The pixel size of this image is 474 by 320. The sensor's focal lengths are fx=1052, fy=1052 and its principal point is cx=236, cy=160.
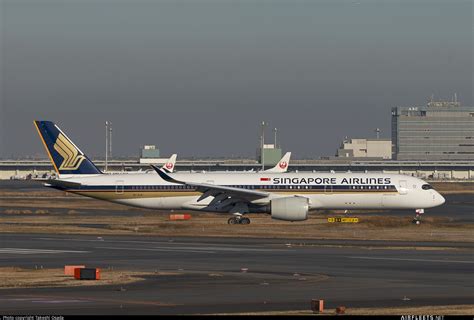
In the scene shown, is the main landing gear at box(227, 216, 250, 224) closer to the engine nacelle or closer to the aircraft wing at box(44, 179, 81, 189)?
the engine nacelle

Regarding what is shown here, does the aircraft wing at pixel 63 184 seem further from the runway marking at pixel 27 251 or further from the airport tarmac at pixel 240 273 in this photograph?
the runway marking at pixel 27 251

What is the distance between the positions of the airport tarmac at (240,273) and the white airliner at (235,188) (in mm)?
14094

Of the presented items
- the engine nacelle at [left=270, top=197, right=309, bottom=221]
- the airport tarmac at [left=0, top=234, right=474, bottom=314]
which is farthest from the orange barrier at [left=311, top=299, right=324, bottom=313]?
the engine nacelle at [left=270, top=197, right=309, bottom=221]

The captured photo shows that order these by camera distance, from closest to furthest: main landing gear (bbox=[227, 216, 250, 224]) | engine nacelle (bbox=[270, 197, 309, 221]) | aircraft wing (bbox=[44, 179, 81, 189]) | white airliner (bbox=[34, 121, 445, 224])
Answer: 1. engine nacelle (bbox=[270, 197, 309, 221])
2. main landing gear (bbox=[227, 216, 250, 224])
3. white airliner (bbox=[34, 121, 445, 224])
4. aircraft wing (bbox=[44, 179, 81, 189])

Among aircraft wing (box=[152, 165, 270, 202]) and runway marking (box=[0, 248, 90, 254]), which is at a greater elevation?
aircraft wing (box=[152, 165, 270, 202])

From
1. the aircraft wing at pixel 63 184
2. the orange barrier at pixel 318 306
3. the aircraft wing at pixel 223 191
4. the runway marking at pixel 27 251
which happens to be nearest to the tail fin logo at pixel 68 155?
the aircraft wing at pixel 63 184

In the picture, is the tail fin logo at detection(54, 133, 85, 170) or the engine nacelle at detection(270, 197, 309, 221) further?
the tail fin logo at detection(54, 133, 85, 170)

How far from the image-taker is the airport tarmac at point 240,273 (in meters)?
29.7

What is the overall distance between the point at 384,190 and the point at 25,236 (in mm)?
26829

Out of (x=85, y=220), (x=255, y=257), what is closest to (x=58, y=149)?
(x=85, y=220)

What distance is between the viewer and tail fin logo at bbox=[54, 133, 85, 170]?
252ft

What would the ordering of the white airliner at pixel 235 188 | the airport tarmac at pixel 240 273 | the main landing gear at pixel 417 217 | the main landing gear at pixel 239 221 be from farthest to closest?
the white airliner at pixel 235 188, the main landing gear at pixel 239 221, the main landing gear at pixel 417 217, the airport tarmac at pixel 240 273

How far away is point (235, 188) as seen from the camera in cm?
7300

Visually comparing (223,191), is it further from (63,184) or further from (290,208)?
(63,184)
